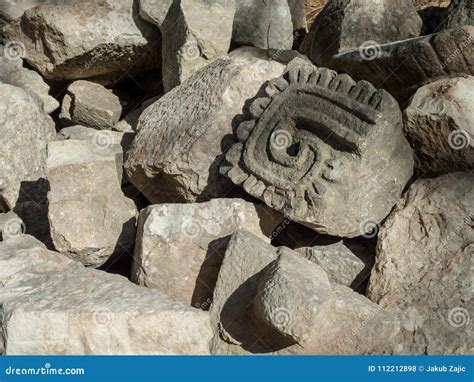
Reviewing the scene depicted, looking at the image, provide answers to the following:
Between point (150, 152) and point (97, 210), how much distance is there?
36cm

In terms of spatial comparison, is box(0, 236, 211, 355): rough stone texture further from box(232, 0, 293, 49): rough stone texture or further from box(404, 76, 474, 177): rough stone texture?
box(232, 0, 293, 49): rough stone texture

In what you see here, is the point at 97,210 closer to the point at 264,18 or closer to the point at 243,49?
the point at 243,49

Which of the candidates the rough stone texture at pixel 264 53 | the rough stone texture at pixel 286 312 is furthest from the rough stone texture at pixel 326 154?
the rough stone texture at pixel 264 53

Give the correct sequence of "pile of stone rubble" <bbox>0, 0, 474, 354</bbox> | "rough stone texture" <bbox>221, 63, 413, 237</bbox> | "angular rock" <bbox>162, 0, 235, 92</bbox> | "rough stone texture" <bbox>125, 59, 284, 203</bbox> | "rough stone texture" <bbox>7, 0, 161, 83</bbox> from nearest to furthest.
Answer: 1. "pile of stone rubble" <bbox>0, 0, 474, 354</bbox>
2. "rough stone texture" <bbox>221, 63, 413, 237</bbox>
3. "rough stone texture" <bbox>125, 59, 284, 203</bbox>
4. "angular rock" <bbox>162, 0, 235, 92</bbox>
5. "rough stone texture" <bbox>7, 0, 161, 83</bbox>

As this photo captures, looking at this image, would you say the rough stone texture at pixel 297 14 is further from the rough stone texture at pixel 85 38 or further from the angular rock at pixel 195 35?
the rough stone texture at pixel 85 38

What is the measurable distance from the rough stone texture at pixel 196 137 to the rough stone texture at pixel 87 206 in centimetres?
15

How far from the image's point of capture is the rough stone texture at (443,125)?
2430 millimetres

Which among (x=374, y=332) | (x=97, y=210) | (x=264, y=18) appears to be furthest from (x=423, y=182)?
(x=264, y=18)

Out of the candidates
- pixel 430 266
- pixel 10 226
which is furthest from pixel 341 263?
pixel 10 226

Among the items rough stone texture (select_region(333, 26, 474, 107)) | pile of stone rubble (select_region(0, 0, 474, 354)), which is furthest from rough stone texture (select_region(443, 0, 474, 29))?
rough stone texture (select_region(333, 26, 474, 107))

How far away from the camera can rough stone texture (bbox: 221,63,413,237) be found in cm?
240

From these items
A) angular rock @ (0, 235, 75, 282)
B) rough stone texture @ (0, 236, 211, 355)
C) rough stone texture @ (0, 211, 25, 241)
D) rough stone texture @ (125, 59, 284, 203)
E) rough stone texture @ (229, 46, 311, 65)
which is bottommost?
rough stone texture @ (0, 211, 25, 241)

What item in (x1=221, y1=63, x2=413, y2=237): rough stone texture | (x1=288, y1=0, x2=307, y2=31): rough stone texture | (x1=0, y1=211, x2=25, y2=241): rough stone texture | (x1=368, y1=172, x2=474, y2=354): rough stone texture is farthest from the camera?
(x1=288, y1=0, x2=307, y2=31): rough stone texture

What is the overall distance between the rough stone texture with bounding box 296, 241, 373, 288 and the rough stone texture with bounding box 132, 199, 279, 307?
27 centimetres
